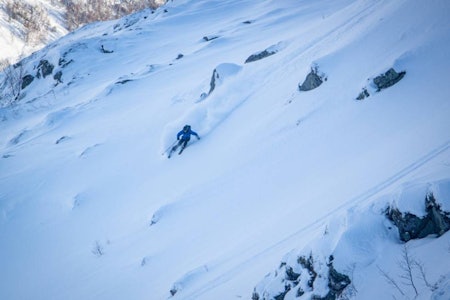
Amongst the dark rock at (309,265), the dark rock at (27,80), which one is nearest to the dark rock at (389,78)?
the dark rock at (309,265)

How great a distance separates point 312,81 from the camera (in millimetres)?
10078

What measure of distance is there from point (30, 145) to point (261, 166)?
13297 millimetres

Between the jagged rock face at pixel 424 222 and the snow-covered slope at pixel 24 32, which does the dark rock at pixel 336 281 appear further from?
the snow-covered slope at pixel 24 32

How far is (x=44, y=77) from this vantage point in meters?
27.9

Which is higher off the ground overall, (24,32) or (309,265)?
(309,265)

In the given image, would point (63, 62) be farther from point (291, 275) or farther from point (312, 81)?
point (291, 275)

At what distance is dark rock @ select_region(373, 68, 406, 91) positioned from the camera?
8.03 metres

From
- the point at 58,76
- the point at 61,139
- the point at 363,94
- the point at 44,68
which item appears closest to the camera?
the point at 363,94

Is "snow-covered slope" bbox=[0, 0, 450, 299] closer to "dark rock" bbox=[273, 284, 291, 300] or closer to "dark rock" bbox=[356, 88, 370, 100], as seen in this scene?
"dark rock" bbox=[356, 88, 370, 100]

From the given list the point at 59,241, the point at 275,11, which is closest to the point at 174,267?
the point at 59,241

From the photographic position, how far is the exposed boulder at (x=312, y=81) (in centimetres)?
991

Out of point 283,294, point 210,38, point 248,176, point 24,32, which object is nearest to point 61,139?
point 248,176

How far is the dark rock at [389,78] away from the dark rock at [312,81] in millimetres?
1951

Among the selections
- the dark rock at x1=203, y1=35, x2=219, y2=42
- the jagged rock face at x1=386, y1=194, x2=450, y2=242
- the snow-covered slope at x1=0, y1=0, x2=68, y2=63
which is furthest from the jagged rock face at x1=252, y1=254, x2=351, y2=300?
the snow-covered slope at x1=0, y1=0, x2=68, y2=63
